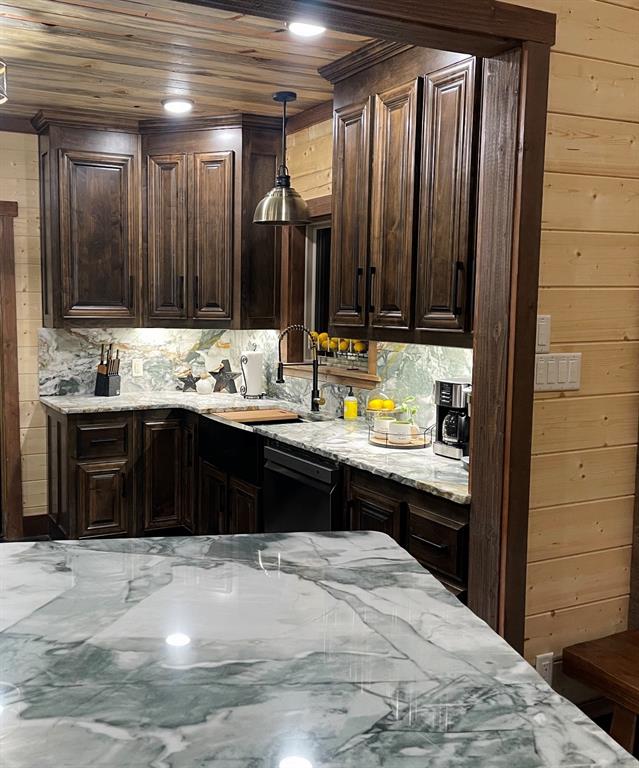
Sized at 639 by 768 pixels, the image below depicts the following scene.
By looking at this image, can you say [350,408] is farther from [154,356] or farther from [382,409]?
[154,356]

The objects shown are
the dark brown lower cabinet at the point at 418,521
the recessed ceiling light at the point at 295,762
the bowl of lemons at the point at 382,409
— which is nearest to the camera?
the recessed ceiling light at the point at 295,762

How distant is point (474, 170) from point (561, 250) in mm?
523

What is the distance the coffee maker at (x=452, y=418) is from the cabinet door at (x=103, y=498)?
232 cm

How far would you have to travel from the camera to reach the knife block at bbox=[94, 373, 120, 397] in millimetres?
5230

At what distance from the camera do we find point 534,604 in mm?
2545

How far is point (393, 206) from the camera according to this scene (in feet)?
10.7

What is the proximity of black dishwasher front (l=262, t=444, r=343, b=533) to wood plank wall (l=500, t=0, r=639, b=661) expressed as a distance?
1.02 m

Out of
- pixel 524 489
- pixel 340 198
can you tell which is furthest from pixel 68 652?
pixel 340 198

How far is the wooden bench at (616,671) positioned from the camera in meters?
2.32

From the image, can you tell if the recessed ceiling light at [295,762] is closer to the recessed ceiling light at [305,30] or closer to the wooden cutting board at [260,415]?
the recessed ceiling light at [305,30]

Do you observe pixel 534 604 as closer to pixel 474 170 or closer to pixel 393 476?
pixel 393 476

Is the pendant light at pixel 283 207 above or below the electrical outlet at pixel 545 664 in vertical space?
above

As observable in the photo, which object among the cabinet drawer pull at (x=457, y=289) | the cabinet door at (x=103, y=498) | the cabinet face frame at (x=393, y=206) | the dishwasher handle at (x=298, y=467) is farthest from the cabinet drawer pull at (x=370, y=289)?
the cabinet door at (x=103, y=498)

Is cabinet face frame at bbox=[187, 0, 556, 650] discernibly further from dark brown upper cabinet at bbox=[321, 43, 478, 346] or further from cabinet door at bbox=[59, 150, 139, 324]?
cabinet door at bbox=[59, 150, 139, 324]
